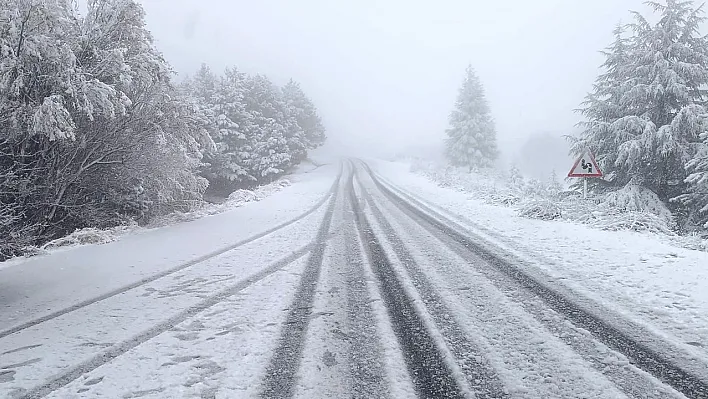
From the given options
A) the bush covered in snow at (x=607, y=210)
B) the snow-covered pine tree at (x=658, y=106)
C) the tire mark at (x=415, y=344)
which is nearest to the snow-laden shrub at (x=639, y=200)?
Answer: the bush covered in snow at (x=607, y=210)

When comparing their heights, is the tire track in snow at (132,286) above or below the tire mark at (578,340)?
below

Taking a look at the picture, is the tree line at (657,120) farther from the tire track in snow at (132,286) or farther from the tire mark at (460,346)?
the tire track in snow at (132,286)

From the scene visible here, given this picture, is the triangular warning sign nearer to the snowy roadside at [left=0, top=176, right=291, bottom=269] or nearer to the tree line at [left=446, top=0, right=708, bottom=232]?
the tree line at [left=446, top=0, right=708, bottom=232]

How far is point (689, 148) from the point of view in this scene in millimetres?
11375

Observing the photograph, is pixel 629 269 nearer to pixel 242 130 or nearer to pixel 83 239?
pixel 83 239

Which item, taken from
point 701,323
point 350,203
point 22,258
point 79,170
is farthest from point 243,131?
point 701,323

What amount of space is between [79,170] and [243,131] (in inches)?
960

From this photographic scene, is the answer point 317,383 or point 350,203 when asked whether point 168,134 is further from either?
point 317,383

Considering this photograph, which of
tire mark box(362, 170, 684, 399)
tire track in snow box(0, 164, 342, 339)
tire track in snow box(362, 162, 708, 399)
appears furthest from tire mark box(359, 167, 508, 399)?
tire track in snow box(0, 164, 342, 339)

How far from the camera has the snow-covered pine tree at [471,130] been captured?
3350 cm

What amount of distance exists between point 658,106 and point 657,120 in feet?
1.45

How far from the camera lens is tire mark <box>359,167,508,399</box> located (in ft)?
7.96

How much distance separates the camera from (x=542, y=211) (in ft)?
29.8

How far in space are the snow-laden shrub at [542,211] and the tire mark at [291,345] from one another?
6.07 meters
